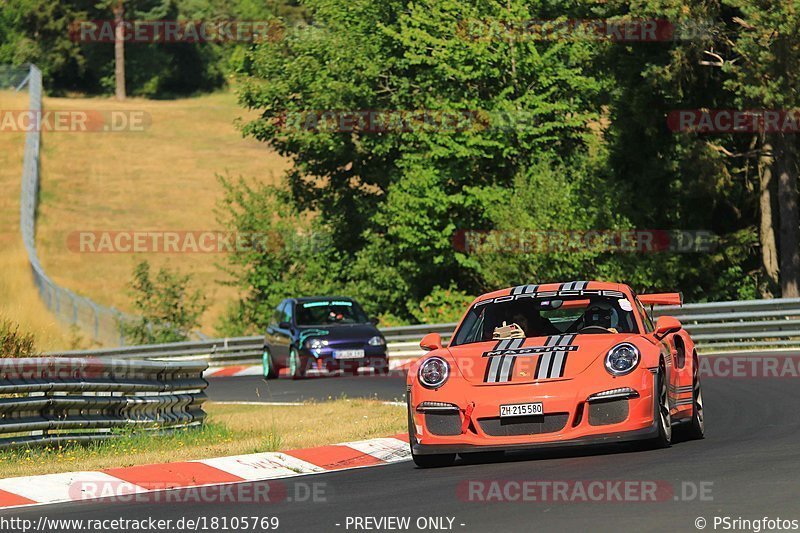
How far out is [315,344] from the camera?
26734mm

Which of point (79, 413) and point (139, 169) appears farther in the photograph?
point (139, 169)

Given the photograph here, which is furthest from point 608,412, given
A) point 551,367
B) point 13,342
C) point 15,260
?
point 15,260

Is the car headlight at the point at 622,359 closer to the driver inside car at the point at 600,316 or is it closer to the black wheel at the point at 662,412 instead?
the black wheel at the point at 662,412

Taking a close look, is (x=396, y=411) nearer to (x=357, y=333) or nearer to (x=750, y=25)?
(x=357, y=333)

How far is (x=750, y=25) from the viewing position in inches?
1179

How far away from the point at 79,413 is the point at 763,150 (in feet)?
74.8

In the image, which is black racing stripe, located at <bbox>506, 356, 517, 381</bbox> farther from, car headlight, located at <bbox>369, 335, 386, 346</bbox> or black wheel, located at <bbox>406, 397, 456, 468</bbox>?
car headlight, located at <bbox>369, 335, 386, 346</bbox>

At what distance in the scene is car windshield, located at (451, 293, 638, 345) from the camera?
40.3ft

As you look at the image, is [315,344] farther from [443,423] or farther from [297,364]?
[443,423]

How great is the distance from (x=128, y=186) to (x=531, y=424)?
72.3 m

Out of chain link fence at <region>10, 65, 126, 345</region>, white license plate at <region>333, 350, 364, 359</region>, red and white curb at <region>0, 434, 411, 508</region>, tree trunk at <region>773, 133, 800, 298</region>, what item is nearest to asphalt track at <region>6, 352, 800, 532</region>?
red and white curb at <region>0, 434, 411, 508</region>

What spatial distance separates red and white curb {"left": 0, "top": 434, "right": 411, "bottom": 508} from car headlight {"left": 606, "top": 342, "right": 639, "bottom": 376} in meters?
2.56

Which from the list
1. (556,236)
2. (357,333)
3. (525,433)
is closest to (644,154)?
(556,236)

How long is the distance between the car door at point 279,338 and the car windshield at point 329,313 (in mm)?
415
